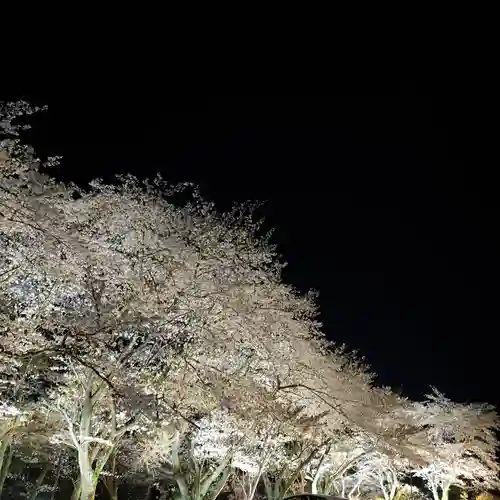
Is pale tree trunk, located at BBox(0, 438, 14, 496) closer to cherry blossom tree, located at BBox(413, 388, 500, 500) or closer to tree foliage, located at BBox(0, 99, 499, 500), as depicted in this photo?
tree foliage, located at BBox(0, 99, 499, 500)

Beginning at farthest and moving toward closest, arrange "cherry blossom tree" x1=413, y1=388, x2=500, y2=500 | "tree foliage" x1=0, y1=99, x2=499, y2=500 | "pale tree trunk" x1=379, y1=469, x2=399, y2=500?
"cherry blossom tree" x1=413, y1=388, x2=500, y2=500 → "pale tree trunk" x1=379, y1=469, x2=399, y2=500 → "tree foliage" x1=0, y1=99, x2=499, y2=500

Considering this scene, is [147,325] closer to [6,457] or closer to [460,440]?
[6,457]

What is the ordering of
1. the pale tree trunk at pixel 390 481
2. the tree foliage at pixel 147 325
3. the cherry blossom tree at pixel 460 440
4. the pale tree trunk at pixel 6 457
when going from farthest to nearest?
the cherry blossom tree at pixel 460 440
the pale tree trunk at pixel 390 481
the pale tree trunk at pixel 6 457
the tree foliage at pixel 147 325

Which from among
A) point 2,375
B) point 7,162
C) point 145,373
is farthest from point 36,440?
point 7,162

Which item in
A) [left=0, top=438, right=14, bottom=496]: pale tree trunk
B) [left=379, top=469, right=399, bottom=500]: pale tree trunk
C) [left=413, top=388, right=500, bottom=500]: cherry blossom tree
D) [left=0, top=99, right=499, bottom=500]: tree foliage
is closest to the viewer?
[left=0, top=99, right=499, bottom=500]: tree foliage

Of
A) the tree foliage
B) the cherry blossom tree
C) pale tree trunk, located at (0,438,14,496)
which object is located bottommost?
pale tree trunk, located at (0,438,14,496)

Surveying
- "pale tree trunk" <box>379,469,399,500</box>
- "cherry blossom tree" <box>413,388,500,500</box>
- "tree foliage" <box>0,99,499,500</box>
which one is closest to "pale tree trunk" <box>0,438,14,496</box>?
"tree foliage" <box>0,99,499,500</box>

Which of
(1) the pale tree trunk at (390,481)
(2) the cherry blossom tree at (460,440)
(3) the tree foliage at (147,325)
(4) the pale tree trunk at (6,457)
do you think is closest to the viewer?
(3) the tree foliage at (147,325)

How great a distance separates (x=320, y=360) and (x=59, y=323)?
786cm

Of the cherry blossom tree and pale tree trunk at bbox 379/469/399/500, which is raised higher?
the cherry blossom tree

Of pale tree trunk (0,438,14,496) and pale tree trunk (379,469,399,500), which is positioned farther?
pale tree trunk (379,469,399,500)

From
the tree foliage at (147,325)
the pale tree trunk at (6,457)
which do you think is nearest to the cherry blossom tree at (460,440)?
the tree foliage at (147,325)

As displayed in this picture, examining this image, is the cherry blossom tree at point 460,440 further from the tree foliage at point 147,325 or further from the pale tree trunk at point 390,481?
the tree foliage at point 147,325

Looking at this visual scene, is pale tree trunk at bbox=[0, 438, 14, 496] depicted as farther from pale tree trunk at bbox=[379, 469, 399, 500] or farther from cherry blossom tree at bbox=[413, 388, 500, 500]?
cherry blossom tree at bbox=[413, 388, 500, 500]
